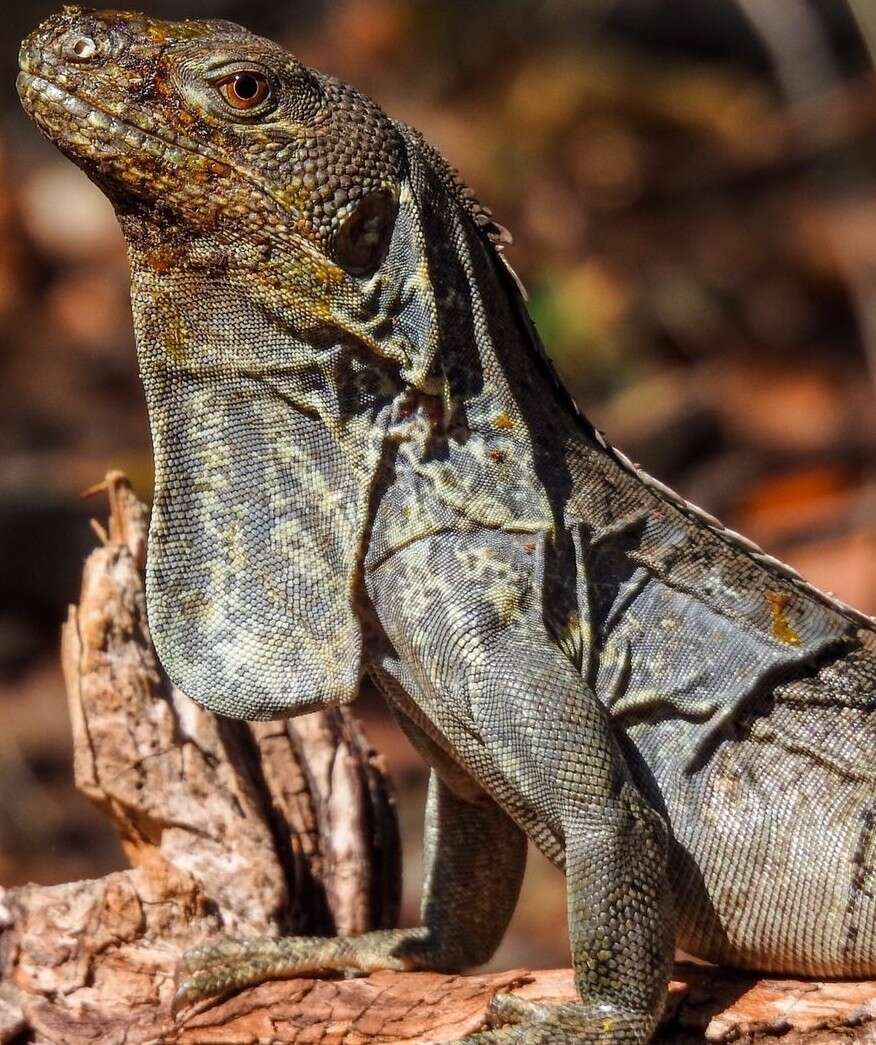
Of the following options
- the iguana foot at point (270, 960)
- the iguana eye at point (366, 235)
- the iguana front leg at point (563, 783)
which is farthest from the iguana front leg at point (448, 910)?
the iguana eye at point (366, 235)

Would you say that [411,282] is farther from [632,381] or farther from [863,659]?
[632,381]

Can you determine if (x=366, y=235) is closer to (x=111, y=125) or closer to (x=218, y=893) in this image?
(x=111, y=125)

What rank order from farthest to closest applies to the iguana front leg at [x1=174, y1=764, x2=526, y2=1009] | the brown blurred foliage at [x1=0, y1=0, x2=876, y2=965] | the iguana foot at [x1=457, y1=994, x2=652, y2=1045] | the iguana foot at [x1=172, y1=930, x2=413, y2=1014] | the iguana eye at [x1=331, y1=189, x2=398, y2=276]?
1. the brown blurred foliage at [x1=0, y1=0, x2=876, y2=965]
2. the iguana front leg at [x1=174, y1=764, x2=526, y2=1009]
3. the iguana foot at [x1=172, y1=930, x2=413, y2=1014]
4. the iguana eye at [x1=331, y1=189, x2=398, y2=276]
5. the iguana foot at [x1=457, y1=994, x2=652, y2=1045]

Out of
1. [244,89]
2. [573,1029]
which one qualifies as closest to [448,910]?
[573,1029]

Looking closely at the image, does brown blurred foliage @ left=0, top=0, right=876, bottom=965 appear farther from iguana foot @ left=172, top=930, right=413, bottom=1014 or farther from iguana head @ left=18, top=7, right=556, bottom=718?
iguana head @ left=18, top=7, right=556, bottom=718

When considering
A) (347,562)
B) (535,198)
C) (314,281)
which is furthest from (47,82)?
(535,198)

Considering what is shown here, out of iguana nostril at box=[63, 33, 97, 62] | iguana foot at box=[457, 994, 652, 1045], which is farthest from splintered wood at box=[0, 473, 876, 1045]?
iguana nostril at box=[63, 33, 97, 62]
